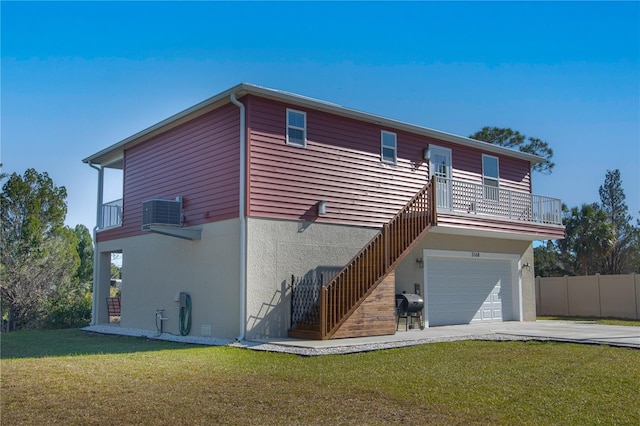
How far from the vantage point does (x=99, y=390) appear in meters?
7.69

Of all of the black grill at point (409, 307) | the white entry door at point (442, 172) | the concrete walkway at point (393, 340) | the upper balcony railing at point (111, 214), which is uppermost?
the white entry door at point (442, 172)

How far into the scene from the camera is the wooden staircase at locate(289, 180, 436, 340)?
13180 millimetres

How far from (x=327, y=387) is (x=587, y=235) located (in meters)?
28.7

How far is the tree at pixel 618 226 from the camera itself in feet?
122

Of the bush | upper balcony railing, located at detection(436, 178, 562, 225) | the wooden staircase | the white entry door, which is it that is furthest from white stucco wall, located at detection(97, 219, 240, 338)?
the white entry door

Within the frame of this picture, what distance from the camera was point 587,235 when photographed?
107 feet

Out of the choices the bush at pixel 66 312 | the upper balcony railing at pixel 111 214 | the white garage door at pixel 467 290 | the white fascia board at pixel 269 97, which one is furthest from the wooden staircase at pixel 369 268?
the bush at pixel 66 312

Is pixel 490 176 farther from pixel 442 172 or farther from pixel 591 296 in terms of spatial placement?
pixel 591 296

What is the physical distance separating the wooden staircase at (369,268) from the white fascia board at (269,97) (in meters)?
2.51

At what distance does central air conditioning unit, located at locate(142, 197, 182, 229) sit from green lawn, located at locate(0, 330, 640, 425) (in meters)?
4.10

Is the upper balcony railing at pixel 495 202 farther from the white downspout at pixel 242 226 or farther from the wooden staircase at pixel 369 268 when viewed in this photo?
the white downspout at pixel 242 226

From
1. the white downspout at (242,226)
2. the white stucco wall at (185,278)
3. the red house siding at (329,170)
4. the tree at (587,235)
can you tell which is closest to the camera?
the white downspout at (242,226)

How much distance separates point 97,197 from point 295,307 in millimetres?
9374

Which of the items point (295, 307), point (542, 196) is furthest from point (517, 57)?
point (295, 307)
